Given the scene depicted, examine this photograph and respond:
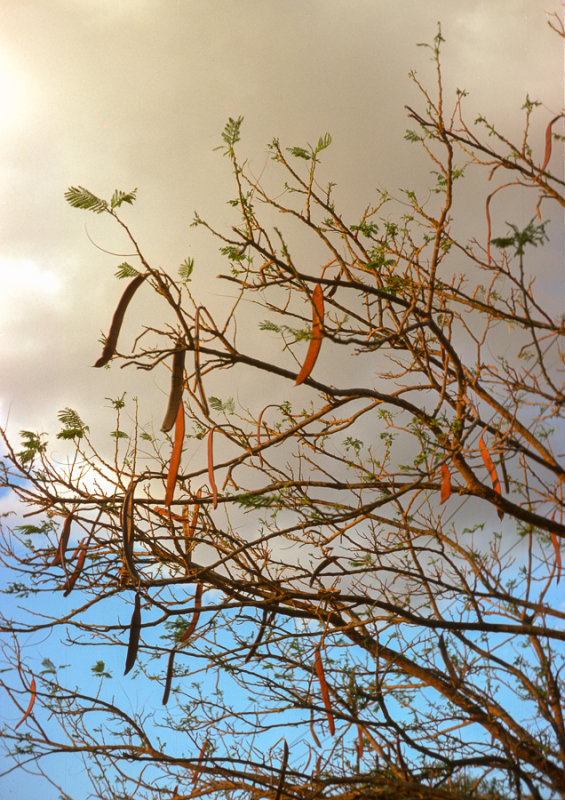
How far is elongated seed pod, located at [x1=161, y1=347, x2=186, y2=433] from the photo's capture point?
2092 mm

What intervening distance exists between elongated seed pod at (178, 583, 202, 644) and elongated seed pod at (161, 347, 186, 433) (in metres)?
1.05

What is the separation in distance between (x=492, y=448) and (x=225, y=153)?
1.67 metres

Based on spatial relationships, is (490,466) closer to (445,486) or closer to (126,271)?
(445,486)

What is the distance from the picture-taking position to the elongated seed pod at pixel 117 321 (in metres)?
2.11

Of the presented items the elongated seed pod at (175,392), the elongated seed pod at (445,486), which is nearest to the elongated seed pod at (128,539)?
the elongated seed pod at (175,392)

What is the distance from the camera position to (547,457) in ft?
11.4

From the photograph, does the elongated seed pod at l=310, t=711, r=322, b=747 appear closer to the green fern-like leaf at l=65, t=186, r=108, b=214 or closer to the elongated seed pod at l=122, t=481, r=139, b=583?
the elongated seed pod at l=122, t=481, r=139, b=583

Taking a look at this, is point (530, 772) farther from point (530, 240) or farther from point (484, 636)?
point (530, 240)

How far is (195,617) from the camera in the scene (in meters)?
2.95

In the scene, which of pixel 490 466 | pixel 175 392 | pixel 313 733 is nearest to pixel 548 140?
pixel 490 466

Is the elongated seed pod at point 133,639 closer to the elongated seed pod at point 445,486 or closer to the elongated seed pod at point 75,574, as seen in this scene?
the elongated seed pod at point 75,574

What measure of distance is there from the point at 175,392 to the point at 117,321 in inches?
10.9

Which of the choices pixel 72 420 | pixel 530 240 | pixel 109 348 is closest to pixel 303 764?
pixel 72 420

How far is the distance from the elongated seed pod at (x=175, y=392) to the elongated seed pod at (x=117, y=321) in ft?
0.61
